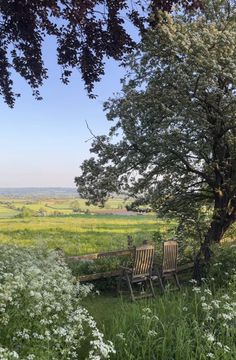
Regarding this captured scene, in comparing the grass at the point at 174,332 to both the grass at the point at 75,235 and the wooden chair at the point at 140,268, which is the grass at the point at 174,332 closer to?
the wooden chair at the point at 140,268

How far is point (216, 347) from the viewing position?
518 centimetres

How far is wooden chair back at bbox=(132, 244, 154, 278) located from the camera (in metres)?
9.27

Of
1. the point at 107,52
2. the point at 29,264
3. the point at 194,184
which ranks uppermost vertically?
the point at 107,52

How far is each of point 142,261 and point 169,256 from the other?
102 centimetres

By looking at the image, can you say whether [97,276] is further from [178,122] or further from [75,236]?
[75,236]

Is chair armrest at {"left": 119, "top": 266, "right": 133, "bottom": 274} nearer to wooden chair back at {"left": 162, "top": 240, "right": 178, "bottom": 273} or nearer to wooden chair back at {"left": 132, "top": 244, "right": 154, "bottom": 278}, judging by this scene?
wooden chair back at {"left": 132, "top": 244, "right": 154, "bottom": 278}

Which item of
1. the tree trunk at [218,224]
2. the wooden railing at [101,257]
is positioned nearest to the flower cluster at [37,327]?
the wooden railing at [101,257]

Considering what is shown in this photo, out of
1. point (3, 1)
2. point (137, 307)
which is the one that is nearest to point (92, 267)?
point (137, 307)

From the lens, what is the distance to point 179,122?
10.3 meters

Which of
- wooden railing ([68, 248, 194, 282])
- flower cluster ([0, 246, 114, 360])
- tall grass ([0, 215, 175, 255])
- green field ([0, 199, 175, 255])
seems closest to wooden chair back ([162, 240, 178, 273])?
wooden railing ([68, 248, 194, 282])

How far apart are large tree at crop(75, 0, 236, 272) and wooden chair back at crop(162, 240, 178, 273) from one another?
3.20 feet

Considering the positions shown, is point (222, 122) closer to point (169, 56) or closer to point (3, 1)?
point (169, 56)

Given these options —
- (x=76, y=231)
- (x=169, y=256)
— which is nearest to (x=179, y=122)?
(x=169, y=256)

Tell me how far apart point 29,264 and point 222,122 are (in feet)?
18.8
